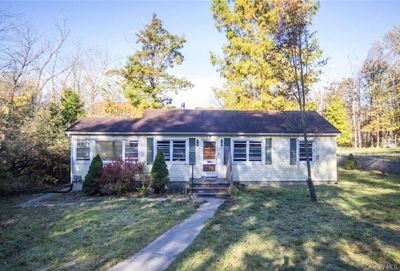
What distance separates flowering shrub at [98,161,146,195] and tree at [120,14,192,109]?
13423 millimetres

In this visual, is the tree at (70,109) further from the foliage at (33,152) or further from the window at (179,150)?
the window at (179,150)

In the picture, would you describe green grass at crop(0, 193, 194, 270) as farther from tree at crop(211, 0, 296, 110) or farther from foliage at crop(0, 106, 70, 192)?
tree at crop(211, 0, 296, 110)

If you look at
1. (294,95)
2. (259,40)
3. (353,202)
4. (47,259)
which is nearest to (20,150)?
(47,259)

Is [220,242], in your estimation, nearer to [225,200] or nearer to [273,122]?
[225,200]

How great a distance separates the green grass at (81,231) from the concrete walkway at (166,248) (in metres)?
0.22

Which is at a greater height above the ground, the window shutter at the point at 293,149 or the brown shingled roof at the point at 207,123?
the brown shingled roof at the point at 207,123

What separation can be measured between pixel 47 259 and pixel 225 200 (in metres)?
6.49

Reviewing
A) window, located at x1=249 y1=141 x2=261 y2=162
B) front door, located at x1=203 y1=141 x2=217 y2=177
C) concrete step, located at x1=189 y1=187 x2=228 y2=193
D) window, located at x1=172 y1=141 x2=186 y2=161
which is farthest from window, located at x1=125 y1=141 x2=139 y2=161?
window, located at x1=249 y1=141 x2=261 y2=162

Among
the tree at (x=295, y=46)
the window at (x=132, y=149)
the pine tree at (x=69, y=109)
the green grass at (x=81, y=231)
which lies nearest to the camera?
the green grass at (x=81, y=231)

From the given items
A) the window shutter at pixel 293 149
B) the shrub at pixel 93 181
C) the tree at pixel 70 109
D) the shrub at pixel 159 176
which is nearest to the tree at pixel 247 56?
the window shutter at pixel 293 149

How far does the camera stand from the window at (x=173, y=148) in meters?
13.9

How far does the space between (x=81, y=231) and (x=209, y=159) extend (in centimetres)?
801

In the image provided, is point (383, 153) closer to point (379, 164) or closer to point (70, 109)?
point (379, 164)

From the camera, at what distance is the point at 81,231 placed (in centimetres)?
682
